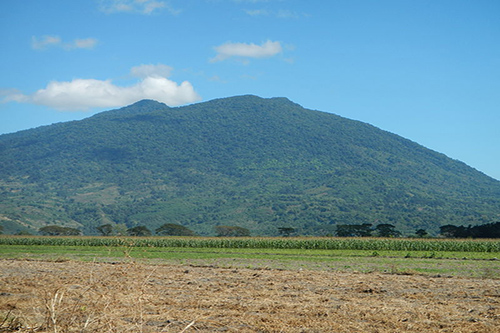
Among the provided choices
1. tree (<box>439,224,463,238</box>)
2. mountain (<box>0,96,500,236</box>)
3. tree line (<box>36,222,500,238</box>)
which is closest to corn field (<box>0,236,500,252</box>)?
tree line (<box>36,222,500,238</box>)

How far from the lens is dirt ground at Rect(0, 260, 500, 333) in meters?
8.74

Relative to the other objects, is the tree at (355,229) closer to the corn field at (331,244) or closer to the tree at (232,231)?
the tree at (232,231)

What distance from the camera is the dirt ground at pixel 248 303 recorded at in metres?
8.74

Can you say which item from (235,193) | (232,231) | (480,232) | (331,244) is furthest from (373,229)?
(235,193)

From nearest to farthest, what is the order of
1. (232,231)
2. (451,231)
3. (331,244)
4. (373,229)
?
(331,244) < (451,231) < (373,229) < (232,231)

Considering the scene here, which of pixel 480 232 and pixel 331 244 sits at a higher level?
pixel 331 244

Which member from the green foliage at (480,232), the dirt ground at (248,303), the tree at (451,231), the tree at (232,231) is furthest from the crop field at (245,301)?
the tree at (232,231)

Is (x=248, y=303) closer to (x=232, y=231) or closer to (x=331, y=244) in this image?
(x=331, y=244)

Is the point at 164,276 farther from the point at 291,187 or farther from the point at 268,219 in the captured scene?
the point at 291,187

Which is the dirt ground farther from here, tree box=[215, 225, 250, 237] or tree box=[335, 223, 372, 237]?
tree box=[215, 225, 250, 237]

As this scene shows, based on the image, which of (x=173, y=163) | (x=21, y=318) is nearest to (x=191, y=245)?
(x=21, y=318)

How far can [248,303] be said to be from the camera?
505 inches

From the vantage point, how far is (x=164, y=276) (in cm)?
1856

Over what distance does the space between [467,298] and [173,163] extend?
596 feet
